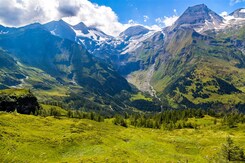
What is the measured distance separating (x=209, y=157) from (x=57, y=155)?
62.7 metres

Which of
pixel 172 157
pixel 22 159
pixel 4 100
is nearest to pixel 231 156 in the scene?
pixel 172 157

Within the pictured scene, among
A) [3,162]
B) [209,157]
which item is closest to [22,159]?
[3,162]

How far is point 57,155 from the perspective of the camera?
309ft

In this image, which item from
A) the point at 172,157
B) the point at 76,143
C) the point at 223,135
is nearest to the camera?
the point at 76,143

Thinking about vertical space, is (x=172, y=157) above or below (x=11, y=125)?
below

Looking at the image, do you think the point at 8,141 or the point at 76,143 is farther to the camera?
the point at 76,143

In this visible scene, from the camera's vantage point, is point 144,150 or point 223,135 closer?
point 144,150

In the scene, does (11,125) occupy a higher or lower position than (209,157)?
higher

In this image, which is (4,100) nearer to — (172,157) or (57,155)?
(57,155)

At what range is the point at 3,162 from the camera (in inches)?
3073

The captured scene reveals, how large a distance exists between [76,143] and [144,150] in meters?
29.5

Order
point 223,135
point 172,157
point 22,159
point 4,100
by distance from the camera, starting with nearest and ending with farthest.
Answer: point 22,159 < point 172,157 < point 223,135 < point 4,100

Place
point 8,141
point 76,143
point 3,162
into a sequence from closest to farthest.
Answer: point 3,162, point 8,141, point 76,143

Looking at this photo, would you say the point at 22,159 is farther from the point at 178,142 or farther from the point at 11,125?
the point at 178,142
